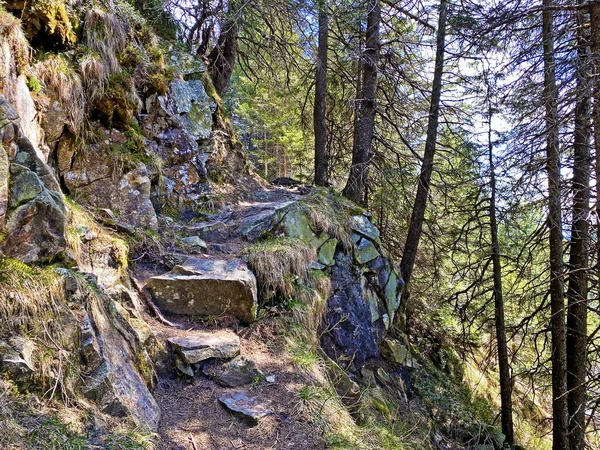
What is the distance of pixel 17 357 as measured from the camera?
2201 millimetres

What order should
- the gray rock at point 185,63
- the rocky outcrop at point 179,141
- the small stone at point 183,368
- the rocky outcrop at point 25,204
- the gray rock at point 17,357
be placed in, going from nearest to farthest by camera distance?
1. the gray rock at point 17,357
2. the rocky outcrop at point 25,204
3. the small stone at point 183,368
4. the rocky outcrop at point 179,141
5. the gray rock at point 185,63

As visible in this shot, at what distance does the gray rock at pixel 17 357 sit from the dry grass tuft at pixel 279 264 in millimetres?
2664

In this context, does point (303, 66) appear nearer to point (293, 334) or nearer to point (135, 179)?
point (135, 179)

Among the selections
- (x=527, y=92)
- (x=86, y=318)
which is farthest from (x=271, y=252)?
(x=527, y=92)

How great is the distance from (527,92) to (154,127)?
5.96 meters

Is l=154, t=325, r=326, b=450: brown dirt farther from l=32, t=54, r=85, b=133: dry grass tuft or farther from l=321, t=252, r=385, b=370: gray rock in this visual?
l=32, t=54, r=85, b=133: dry grass tuft

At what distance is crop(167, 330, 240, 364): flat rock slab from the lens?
3432 millimetres

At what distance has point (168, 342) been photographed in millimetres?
3516

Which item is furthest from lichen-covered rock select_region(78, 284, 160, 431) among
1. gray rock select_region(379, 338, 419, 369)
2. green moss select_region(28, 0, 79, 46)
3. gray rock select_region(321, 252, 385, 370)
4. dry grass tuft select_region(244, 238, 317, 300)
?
gray rock select_region(379, 338, 419, 369)

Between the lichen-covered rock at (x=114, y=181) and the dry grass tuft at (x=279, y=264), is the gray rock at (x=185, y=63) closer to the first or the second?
the lichen-covered rock at (x=114, y=181)

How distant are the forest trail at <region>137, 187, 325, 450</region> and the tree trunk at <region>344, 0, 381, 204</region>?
430cm

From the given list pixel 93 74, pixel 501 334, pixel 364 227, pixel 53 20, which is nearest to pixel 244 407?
pixel 93 74

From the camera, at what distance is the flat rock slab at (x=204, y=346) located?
3.43 meters

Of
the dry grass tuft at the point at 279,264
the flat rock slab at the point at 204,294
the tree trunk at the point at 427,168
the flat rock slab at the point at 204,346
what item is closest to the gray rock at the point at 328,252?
the dry grass tuft at the point at 279,264
